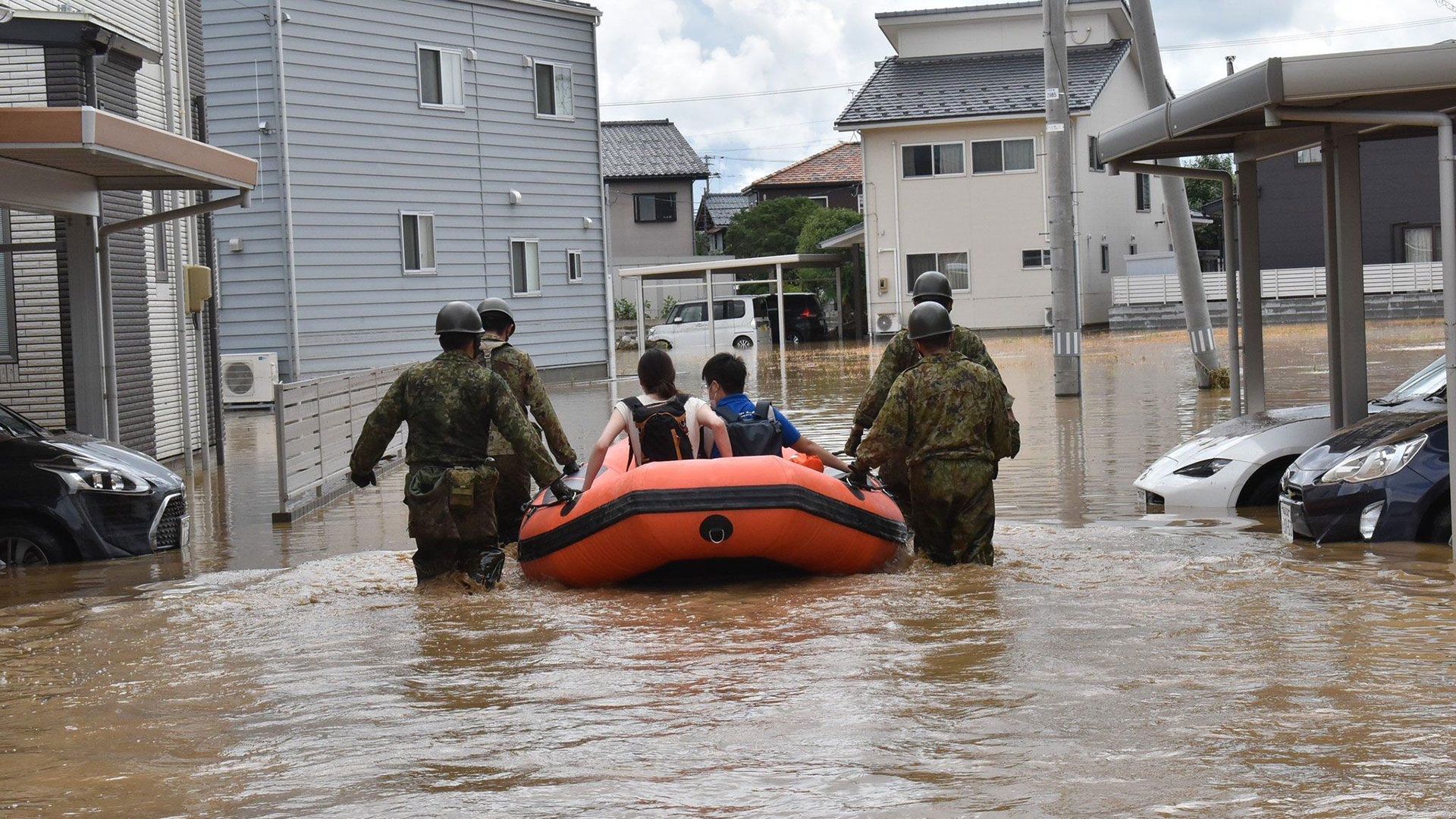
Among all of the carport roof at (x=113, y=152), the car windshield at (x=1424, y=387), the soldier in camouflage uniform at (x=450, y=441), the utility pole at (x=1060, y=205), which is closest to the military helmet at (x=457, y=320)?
the soldier in camouflage uniform at (x=450, y=441)

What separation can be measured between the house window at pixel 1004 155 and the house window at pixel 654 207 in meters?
20.5

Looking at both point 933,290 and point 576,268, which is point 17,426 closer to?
point 933,290

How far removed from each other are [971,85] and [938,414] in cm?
3602

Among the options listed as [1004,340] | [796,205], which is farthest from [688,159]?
[1004,340]

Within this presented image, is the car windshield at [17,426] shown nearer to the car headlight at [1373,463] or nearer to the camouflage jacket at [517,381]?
the camouflage jacket at [517,381]

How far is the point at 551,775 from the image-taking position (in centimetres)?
493

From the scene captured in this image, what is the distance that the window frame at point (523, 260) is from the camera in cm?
2919

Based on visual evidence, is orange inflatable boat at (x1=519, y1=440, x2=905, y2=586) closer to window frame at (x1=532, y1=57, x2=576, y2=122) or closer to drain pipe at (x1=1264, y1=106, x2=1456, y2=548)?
drain pipe at (x1=1264, y1=106, x2=1456, y2=548)

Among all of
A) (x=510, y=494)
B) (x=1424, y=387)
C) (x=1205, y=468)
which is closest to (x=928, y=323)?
(x=510, y=494)

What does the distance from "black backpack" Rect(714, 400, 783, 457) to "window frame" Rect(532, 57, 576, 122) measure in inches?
863

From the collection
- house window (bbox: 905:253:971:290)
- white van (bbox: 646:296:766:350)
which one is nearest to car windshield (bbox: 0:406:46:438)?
white van (bbox: 646:296:766:350)

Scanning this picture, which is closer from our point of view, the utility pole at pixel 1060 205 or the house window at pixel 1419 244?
the utility pole at pixel 1060 205

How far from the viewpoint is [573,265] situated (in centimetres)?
3069

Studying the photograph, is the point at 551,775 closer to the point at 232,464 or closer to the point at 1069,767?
the point at 1069,767
